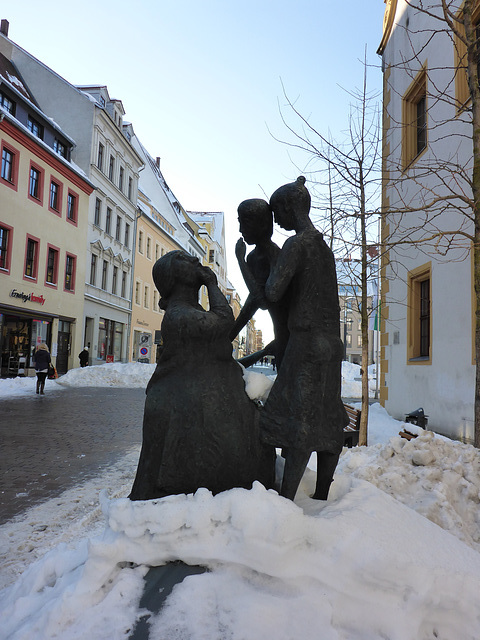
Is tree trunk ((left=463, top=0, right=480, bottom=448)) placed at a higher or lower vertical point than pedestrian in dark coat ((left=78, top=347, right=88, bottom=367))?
higher

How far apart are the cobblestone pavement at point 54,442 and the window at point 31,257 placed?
28.8ft

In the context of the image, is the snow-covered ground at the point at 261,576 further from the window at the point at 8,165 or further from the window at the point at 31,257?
the window at the point at 31,257

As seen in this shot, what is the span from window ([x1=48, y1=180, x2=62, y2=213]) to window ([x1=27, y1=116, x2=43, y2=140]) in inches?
81.8

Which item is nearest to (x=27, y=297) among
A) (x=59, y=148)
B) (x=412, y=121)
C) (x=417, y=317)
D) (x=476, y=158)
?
(x=59, y=148)

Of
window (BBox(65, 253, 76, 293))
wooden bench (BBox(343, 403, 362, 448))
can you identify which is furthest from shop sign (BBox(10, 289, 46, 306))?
wooden bench (BBox(343, 403, 362, 448))

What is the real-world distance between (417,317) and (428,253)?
3200mm

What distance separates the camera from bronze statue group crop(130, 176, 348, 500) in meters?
2.31

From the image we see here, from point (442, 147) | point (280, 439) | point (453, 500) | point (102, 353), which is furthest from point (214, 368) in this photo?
point (102, 353)

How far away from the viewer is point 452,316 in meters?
8.04

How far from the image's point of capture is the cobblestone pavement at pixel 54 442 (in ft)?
15.6

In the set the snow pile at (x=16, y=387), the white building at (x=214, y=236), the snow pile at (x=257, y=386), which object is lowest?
the snow pile at (x=16, y=387)

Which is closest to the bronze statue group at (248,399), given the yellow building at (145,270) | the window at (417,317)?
the window at (417,317)

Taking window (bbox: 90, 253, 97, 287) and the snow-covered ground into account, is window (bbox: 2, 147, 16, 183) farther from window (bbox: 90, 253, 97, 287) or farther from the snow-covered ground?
the snow-covered ground

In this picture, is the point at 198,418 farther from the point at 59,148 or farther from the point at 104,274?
the point at 104,274
